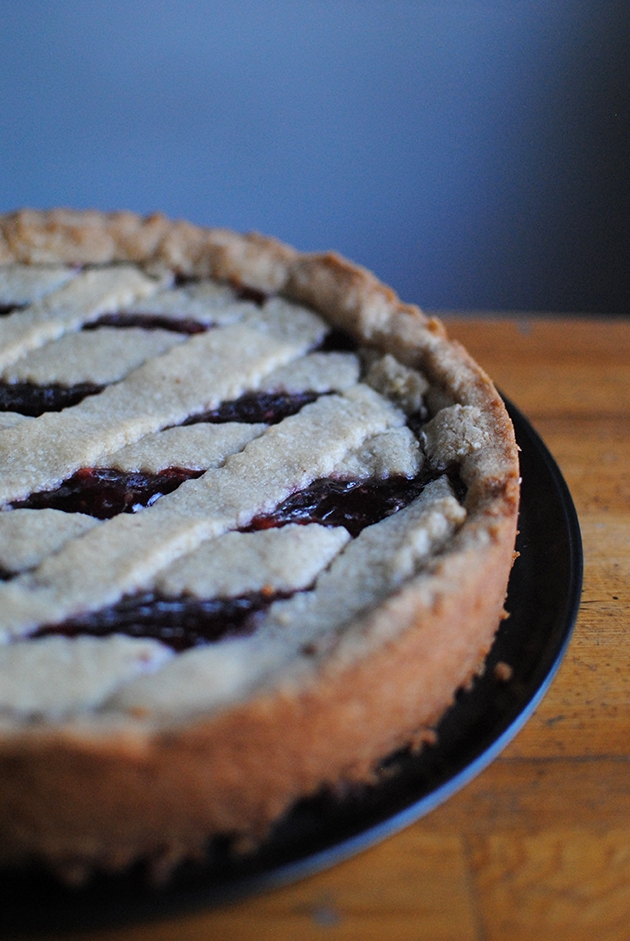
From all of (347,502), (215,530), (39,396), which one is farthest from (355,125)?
(215,530)

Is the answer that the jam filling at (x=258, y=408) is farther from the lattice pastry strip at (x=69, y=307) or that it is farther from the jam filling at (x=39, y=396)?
the lattice pastry strip at (x=69, y=307)

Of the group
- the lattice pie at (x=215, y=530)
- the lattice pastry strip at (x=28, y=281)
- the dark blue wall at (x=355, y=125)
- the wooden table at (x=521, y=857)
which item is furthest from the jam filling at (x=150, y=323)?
the dark blue wall at (x=355, y=125)

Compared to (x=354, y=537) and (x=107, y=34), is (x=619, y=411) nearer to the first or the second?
(x=354, y=537)

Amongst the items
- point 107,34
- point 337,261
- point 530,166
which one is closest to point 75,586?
point 337,261

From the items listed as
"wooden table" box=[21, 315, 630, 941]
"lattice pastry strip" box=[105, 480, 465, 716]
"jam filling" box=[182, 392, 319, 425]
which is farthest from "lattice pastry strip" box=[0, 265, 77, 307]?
"wooden table" box=[21, 315, 630, 941]

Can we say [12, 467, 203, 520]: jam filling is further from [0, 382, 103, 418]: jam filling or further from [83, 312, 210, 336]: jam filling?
[83, 312, 210, 336]: jam filling
